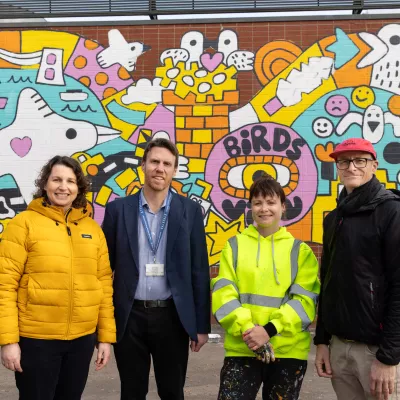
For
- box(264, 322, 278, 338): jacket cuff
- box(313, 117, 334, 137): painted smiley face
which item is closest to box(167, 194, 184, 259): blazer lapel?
box(264, 322, 278, 338): jacket cuff

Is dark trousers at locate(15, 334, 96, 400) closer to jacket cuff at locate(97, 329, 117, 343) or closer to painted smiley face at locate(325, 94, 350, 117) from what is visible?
jacket cuff at locate(97, 329, 117, 343)

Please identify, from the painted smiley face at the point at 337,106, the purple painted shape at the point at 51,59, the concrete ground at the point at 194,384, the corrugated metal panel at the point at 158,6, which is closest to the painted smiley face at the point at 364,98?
the painted smiley face at the point at 337,106

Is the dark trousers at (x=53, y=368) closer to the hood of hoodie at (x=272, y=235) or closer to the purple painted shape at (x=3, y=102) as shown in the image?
the hood of hoodie at (x=272, y=235)

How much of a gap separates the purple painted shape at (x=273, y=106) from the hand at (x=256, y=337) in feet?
15.8

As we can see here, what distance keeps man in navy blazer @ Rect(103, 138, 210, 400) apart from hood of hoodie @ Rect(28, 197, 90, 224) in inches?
14.2

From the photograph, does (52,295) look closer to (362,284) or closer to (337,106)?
(362,284)

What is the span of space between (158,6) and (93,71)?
1.26 metres

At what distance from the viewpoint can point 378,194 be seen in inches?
120

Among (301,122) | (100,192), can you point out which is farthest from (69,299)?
(301,122)

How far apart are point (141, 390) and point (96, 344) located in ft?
1.44

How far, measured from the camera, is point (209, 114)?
7664 millimetres

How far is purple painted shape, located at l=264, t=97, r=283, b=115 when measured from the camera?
763 cm

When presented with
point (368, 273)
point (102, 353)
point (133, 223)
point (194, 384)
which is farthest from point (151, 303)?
point (194, 384)

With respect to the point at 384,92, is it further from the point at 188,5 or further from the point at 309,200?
the point at 188,5
